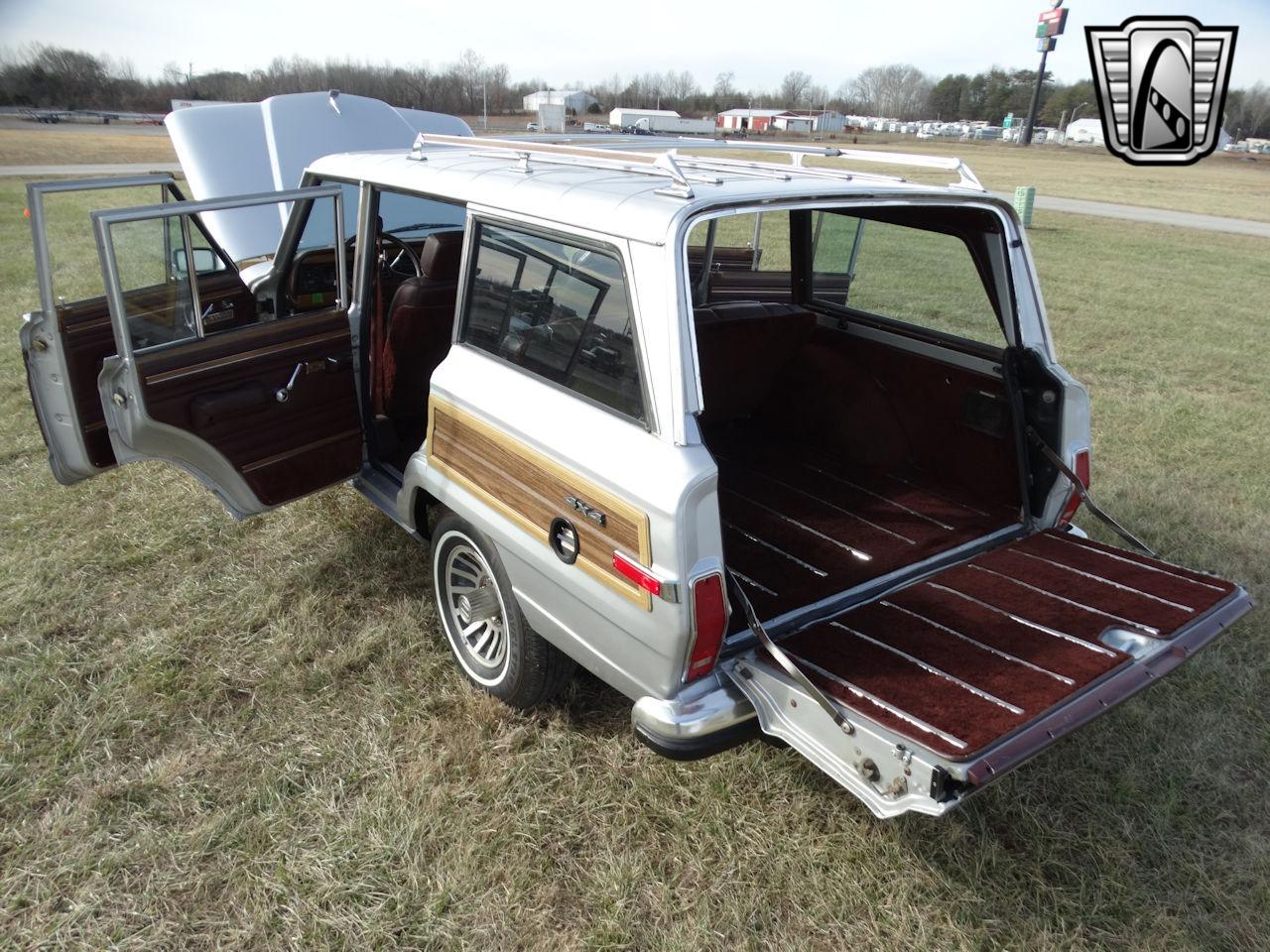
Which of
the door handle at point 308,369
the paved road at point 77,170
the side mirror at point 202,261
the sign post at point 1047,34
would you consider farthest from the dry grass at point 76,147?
the sign post at point 1047,34

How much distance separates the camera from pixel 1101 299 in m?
10.5

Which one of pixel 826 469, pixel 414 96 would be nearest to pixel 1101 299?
pixel 826 469

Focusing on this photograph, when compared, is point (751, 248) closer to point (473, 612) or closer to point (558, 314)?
point (558, 314)

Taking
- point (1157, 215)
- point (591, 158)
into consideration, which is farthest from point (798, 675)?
point (1157, 215)

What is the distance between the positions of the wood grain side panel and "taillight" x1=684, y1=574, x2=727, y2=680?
142mm

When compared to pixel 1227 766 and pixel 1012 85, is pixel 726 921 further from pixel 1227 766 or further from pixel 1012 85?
pixel 1012 85

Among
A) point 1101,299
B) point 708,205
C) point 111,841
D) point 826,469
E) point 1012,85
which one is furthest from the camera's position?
point 1012,85

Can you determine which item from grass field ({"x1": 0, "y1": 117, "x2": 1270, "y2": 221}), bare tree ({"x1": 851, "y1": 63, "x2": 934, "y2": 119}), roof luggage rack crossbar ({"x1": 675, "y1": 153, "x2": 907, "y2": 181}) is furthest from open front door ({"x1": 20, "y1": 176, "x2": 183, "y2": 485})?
bare tree ({"x1": 851, "y1": 63, "x2": 934, "y2": 119})

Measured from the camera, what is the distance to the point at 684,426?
2.26 meters

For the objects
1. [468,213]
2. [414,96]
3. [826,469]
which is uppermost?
[414,96]

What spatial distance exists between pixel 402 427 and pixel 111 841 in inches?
80.9

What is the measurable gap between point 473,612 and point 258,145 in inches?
238

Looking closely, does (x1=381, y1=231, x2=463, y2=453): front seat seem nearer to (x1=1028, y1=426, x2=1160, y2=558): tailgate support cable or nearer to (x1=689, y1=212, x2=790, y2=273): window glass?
(x1=689, y1=212, x2=790, y2=273): window glass

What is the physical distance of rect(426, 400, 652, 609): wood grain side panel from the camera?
2.34 metres
